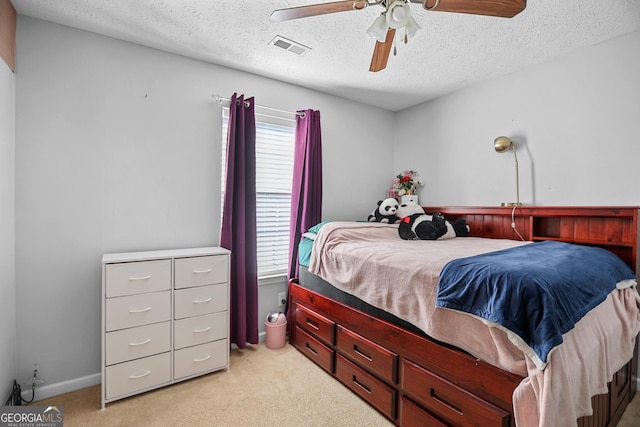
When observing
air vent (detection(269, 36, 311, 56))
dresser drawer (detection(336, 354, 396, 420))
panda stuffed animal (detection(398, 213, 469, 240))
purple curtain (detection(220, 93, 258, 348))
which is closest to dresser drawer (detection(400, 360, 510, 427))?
dresser drawer (detection(336, 354, 396, 420))

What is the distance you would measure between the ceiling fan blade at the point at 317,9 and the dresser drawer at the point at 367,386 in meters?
1.98

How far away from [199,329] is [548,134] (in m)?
3.07

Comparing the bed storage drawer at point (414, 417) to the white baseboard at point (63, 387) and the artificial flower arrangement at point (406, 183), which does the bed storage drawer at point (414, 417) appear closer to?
the white baseboard at point (63, 387)

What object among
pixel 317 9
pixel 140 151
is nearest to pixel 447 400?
pixel 317 9

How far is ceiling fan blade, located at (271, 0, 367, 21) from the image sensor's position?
4.47 feet

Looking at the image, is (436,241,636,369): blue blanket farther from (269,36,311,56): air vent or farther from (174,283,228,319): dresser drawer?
(269,36,311,56): air vent

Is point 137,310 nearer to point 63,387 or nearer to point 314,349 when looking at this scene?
point 63,387

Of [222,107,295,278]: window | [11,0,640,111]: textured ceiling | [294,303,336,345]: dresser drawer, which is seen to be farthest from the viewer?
[222,107,295,278]: window

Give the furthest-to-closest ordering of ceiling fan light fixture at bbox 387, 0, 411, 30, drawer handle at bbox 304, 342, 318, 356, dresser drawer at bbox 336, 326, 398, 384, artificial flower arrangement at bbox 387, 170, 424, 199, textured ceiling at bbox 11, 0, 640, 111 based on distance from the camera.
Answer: artificial flower arrangement at bbox 387, 170, 424, 199 → drawer handle at bbox 304, 342, 318, 356 → textured ceiling at bbox 11, 0, 640, 111 → dresser drawer at bbox 336, 326, 398, 384 → ceiling fan light fixture at bbox 387, 0, 411, 30

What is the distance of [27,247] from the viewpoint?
194 centimetres

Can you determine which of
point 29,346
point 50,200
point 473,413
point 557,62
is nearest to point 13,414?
point 29,346

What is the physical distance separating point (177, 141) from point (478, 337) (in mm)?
2372

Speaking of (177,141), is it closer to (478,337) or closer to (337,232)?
(337,232)

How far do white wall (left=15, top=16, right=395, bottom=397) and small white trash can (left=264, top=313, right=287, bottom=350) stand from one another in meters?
0.92
